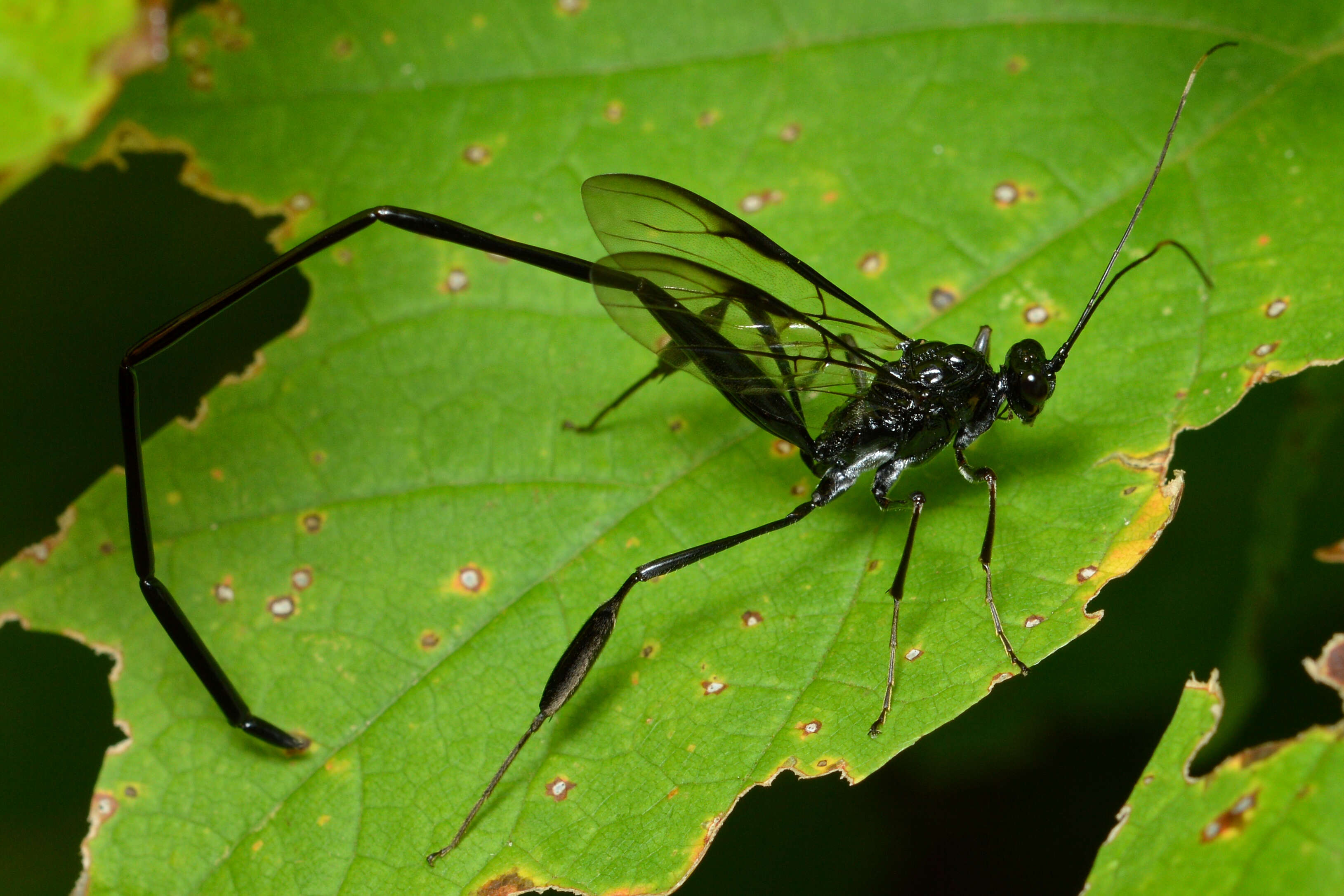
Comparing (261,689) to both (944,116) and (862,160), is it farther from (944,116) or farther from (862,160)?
(944,116)

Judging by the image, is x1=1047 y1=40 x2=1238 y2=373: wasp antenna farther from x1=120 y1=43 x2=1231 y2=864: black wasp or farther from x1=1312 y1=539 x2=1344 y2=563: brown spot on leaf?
x1=1312 y1=539 x2=1344 y2=563: brown spot on leaf

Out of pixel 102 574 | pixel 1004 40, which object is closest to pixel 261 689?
pixel 102 574

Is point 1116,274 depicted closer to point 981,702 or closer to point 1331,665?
point 1331,665

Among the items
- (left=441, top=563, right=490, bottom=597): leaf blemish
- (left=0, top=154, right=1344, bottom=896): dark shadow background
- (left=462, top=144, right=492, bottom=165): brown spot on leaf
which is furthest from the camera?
(left=462, top=144, right=492, bottom=165): brown spot on leaf

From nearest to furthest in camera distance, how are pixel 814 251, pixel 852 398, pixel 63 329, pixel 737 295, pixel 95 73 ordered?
pixel 95 73
pixel 737 295
pixel 852 398
pixel 814 251
pixel 63 329

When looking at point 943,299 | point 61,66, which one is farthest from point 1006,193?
point 61,66

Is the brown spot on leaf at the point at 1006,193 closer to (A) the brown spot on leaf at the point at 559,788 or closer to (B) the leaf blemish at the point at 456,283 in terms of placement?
(B) the leaf blemish at the point at 456,283

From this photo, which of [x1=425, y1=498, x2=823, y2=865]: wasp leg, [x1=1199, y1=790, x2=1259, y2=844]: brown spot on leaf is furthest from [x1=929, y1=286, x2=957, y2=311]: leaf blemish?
[x1=1199, y1=790, x2=1259, y2=844]: brown spot on leaf
